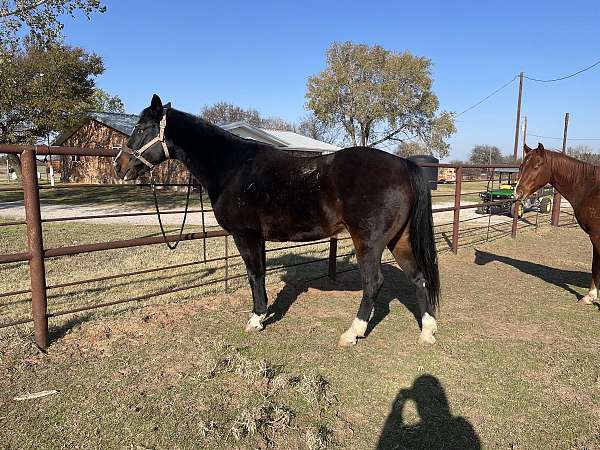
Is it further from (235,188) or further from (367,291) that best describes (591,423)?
(235,188)

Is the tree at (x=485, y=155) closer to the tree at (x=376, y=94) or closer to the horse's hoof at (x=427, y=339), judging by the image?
the tree at (x=376, y=94)

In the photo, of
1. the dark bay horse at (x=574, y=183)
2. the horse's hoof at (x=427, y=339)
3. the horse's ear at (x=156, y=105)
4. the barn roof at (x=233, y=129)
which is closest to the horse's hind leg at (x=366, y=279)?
the horse's hoof at (x=427, y=339)

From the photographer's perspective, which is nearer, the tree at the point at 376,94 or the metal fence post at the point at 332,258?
the metal fence post at the point at 332,258

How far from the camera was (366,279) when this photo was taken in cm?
343

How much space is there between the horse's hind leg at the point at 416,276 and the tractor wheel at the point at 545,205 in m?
12.7

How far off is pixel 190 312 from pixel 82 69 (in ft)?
79.7

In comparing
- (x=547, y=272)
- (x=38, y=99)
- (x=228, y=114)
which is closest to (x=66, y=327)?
(x=547, y=272)

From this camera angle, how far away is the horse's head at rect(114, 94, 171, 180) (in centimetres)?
352

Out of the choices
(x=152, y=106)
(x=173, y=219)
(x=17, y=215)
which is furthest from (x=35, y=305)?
(x=17, y=215)

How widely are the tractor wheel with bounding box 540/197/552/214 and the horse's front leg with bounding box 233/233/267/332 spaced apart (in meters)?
13.5

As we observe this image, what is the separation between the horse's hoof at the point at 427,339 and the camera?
3.59 m

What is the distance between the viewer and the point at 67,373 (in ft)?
9.64

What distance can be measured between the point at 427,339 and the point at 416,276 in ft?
1.84

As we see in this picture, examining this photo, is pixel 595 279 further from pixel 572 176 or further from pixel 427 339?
pixel 427 339
